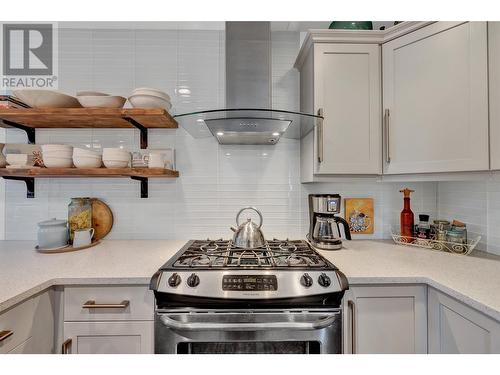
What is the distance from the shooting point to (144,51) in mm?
1877

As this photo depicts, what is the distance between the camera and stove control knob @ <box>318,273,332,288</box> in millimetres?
1104

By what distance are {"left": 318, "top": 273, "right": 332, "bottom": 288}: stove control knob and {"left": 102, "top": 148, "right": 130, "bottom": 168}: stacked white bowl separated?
49.2 inches

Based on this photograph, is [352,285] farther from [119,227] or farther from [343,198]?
[119,227]

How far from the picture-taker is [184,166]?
6.21ft

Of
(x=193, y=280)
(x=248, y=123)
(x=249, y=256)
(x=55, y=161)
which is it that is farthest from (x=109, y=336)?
(x=248, y=123)

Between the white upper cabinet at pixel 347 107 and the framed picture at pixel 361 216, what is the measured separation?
0.39 meters

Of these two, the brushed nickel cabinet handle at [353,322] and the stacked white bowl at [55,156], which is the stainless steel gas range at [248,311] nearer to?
the brushed nickel cabinet handle at [353,322]

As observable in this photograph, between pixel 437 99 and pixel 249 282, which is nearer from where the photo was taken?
pixel 249 282

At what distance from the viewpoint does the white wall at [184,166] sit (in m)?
1.86

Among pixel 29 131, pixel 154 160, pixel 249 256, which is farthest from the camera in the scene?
pixel 29 131

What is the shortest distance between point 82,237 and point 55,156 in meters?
0.50

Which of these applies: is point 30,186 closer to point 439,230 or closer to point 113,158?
point 113,158

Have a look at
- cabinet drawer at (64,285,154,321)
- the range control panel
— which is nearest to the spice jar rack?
the range control panel

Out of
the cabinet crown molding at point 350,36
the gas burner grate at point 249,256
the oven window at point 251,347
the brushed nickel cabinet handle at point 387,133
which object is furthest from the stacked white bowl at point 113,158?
the brushed nickel cabinet handle at point 387,133
